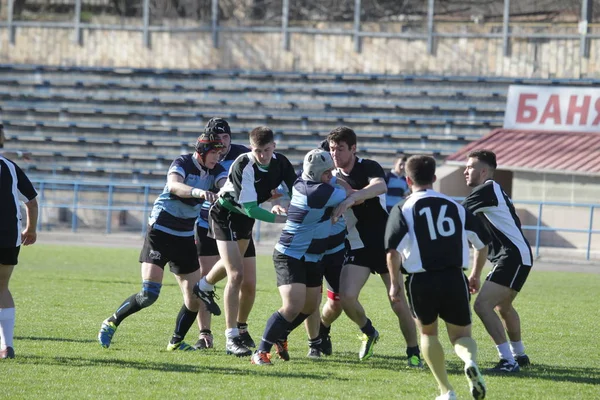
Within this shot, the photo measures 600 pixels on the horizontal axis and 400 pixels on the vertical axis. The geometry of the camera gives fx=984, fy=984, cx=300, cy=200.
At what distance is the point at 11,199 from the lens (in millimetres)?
7793

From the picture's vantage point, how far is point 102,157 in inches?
1045

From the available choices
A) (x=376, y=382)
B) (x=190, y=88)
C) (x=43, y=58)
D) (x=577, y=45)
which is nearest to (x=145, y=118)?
(x=190, y=88)

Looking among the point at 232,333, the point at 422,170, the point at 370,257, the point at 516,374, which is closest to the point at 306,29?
the point at 370,257

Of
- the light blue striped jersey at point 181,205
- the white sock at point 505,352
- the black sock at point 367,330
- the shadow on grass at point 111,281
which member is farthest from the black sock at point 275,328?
the shadow on grass at point 111,281

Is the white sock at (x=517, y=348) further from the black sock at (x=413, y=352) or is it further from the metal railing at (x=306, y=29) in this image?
the metal railing at (x=306, y=29)

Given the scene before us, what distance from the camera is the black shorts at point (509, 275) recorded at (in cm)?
781

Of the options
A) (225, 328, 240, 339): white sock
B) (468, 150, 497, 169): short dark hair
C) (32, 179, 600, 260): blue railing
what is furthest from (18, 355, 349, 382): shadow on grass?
(32, 179, 600, 260): blue railing

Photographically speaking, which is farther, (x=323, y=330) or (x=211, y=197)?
(x=323, y=330)

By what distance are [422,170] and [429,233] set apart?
0.41m

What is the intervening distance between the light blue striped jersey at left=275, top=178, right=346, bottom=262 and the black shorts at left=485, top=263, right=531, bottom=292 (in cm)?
139

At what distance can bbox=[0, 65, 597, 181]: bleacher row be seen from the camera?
24984mm

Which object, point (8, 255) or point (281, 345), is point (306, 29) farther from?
point (8, 255)

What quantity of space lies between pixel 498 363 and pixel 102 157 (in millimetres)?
20139

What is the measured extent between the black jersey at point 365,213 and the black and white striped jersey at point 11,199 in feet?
8.35
